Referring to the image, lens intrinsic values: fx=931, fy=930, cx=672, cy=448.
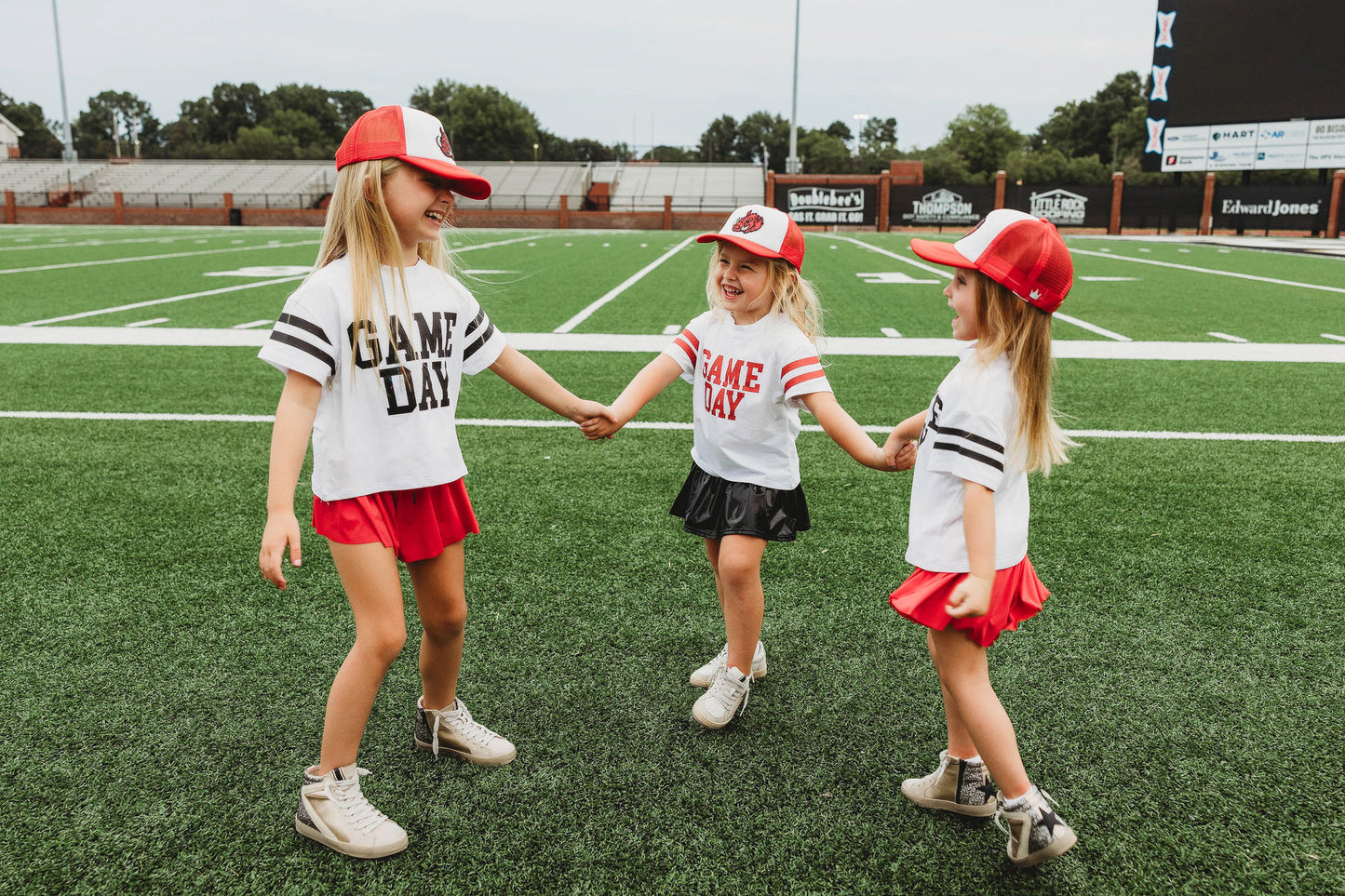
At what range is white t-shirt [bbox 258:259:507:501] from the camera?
2088 millimetres

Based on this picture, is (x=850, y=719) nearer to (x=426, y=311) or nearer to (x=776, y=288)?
(x=776, y=288)

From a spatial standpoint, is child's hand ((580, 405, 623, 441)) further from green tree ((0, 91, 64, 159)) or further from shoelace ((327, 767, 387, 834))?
green tree ((0, 91, 64, 159))

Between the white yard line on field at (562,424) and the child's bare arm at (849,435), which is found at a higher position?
the child's bare arm at (849,435)

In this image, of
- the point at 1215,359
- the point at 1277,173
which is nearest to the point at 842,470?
the point at 1215,359

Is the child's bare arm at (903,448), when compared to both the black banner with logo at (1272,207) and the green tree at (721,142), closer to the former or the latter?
the black banner with logo at (1272,207)

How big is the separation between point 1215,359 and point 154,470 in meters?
8.60

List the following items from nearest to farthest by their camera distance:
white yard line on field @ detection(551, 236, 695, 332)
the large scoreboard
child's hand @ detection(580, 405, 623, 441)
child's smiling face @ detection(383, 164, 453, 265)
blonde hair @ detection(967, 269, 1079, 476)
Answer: blonde hair @ detection(967, 269, 1079, 476) < child's smiling face @ detection(383, 164, 453, 265) < child's hand @ detection(580, 405, 623, 441) < white yard line on field @ detection(551, 236, 695, 332) < the large scoreboard

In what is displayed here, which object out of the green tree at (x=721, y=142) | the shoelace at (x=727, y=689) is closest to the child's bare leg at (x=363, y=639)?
the shoelace at (x=727, y=689)

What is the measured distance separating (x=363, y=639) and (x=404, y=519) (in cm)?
30

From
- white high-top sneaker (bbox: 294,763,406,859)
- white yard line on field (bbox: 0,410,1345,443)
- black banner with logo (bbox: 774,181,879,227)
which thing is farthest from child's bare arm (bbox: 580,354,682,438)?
black banner with logo (bbox: 774,181,879,227)

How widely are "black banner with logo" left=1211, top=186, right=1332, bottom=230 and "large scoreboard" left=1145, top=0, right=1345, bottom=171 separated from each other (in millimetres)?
1946

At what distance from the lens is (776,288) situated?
2.70 m

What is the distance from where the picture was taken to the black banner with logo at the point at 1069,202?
125ft

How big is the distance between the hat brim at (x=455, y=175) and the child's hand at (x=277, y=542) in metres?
0.83
